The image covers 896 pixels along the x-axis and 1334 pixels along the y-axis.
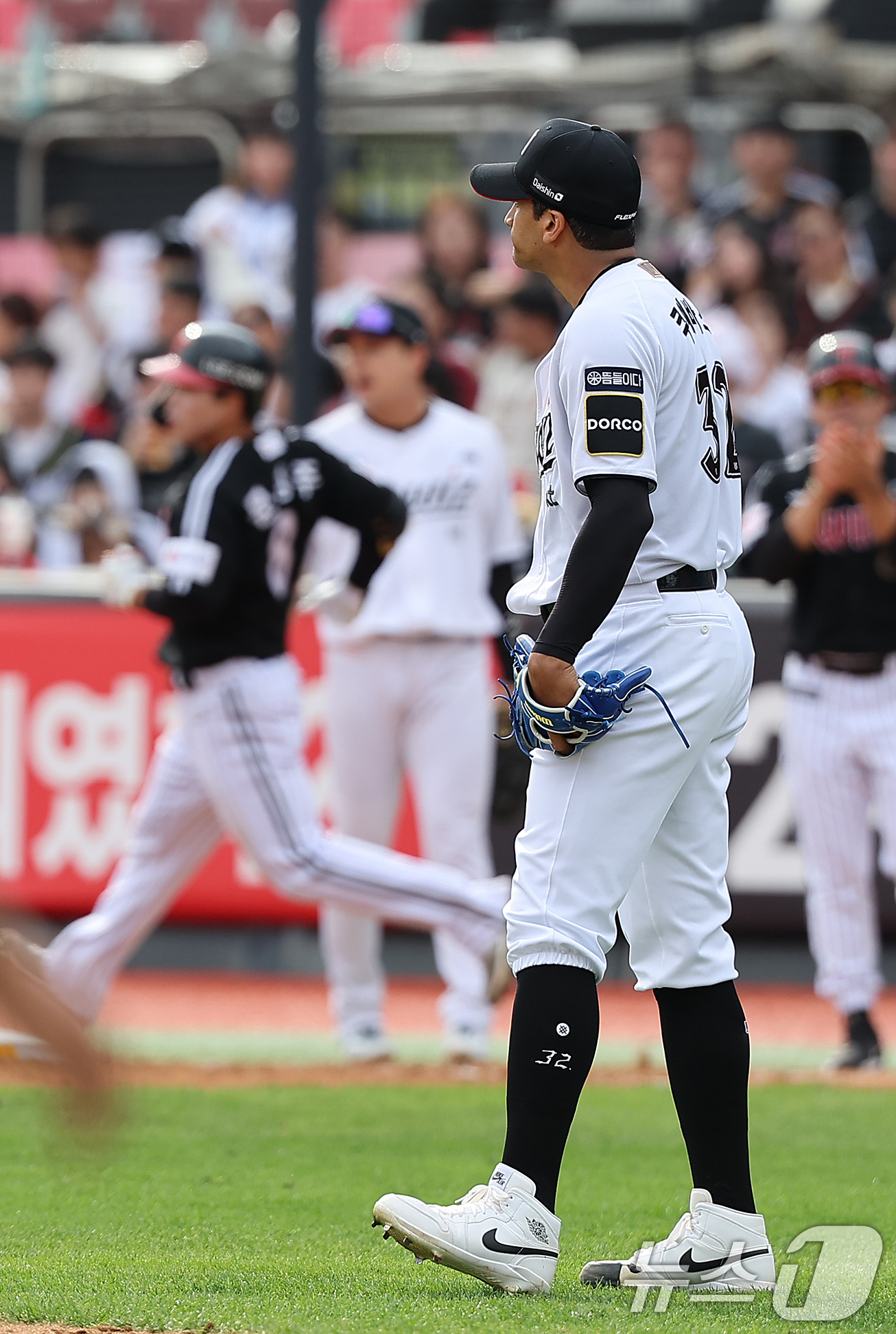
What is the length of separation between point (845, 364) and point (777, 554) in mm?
674

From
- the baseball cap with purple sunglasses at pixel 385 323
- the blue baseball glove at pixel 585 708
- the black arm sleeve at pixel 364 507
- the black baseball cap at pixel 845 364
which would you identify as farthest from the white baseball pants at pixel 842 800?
the blue baseball glove at pixel 585 708

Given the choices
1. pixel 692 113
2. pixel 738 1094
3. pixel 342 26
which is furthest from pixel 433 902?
pixel 342 26

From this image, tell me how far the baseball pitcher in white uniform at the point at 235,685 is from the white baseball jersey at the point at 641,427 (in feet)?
8.32

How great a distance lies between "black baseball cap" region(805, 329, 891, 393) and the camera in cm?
658

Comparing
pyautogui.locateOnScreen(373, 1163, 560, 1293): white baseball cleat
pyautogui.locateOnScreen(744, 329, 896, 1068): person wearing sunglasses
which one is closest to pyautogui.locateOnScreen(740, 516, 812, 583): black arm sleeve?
pyautogui.locateOnScreen(744, 329, 896, 1068): person wearing sunglasses

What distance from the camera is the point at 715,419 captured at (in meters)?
3.55

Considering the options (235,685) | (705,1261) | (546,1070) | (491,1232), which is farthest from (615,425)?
(235,685)

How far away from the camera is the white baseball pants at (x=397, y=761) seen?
6891mm

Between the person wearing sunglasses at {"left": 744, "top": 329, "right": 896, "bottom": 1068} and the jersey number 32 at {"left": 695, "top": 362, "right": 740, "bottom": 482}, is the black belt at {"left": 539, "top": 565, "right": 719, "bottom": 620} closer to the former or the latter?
the jersey number 32 at {"left": 695, "top": 362, "right": 740, "bottom": 482}

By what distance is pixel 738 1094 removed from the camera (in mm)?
3541

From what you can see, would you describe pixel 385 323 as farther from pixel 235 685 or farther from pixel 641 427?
pixel 641 427

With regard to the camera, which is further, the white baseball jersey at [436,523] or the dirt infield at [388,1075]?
the white baseball jersey at [436,523]

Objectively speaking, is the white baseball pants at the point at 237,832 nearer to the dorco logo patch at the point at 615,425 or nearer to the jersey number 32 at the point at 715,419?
the jersey number 32 at the point at 715,419

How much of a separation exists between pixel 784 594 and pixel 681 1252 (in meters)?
5.41
